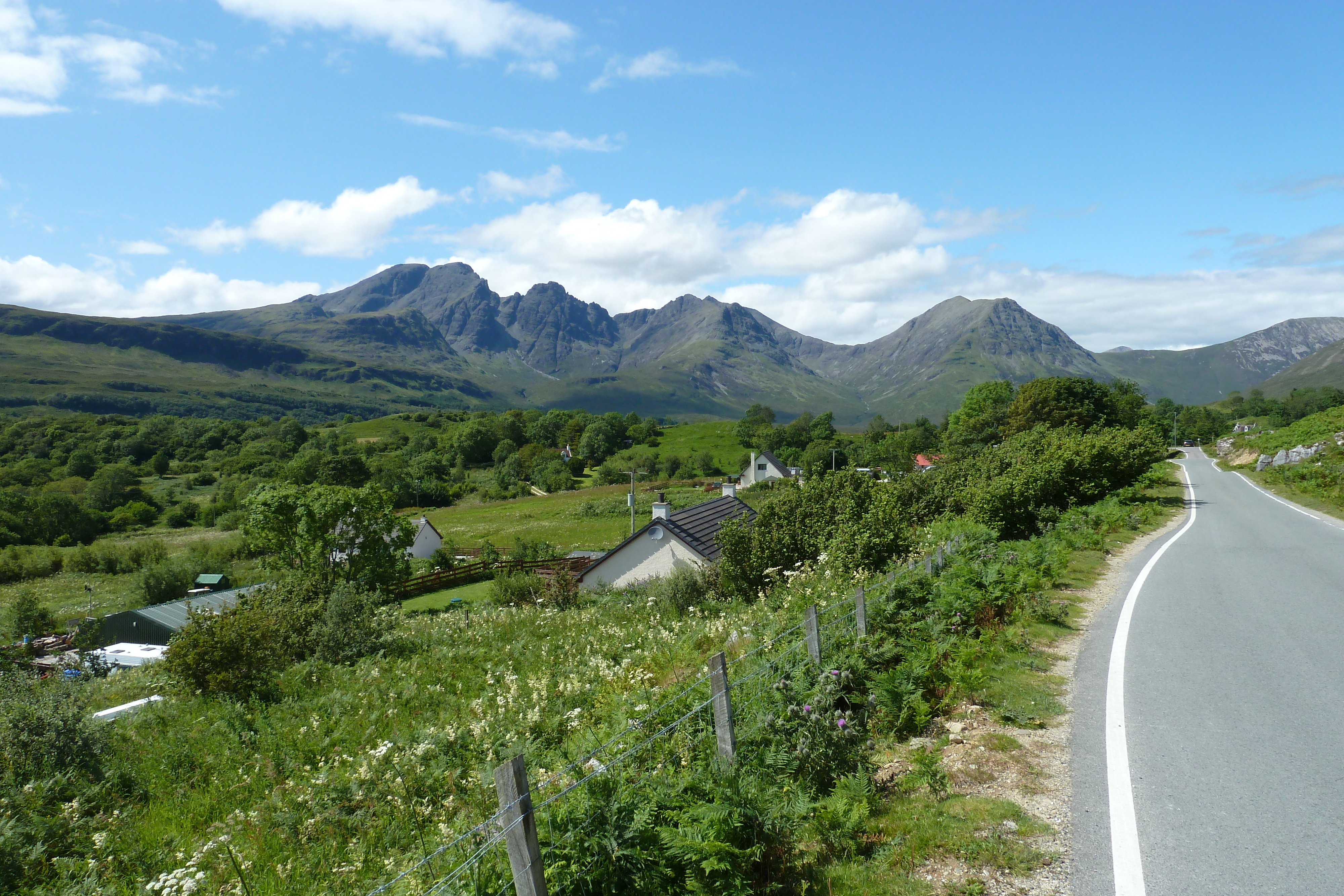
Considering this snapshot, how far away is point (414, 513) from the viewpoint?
8238 centimetres

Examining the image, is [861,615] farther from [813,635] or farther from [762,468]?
[762,468]

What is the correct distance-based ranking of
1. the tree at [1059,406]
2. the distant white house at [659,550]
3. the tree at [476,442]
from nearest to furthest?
the distant white house at [659,550], the tree at [1059,406], the tree at [476,442]

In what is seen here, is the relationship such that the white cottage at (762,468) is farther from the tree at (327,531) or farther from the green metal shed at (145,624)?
the green metal shed at (145,624)

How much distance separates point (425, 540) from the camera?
5556 centimetres

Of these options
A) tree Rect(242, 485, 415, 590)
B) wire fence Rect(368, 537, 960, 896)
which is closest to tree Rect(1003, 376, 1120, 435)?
tree Rect(242, 485, 415, 590)

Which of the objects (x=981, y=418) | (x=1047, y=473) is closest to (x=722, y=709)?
(x=1047, y=473)

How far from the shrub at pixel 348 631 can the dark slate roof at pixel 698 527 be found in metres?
12.5

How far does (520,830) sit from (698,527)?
26.4 metres

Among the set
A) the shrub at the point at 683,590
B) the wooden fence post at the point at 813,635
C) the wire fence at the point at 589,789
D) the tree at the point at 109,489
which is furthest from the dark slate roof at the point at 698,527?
the tree at the point at 109,489

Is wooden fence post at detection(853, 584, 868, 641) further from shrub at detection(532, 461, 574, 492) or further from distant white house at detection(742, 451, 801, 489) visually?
shrub at detection(532, 461, 574, 492)

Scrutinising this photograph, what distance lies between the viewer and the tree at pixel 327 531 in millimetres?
30969

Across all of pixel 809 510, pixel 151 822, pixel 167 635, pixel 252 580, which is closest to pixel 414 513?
pixel 252 580

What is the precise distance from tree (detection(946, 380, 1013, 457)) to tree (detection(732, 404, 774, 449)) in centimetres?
3461

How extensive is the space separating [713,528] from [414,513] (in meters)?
61.8
